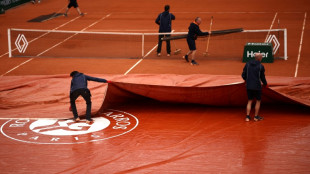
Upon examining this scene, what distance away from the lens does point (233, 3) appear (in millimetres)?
31641

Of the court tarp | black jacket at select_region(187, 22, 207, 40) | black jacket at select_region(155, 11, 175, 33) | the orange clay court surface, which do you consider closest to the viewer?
the orange clay court surface

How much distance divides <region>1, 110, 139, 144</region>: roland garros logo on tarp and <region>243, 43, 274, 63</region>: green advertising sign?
7316 millimetres

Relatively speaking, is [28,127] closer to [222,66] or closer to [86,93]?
[86,93]

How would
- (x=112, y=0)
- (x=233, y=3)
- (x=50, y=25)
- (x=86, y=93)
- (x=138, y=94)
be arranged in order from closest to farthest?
(x=86, y=93) < (x=138, y=94) < (x=50, y=25) < (x=233, y=3) < (x=112, y=0)

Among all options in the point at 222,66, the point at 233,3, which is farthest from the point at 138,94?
the point at 233,3

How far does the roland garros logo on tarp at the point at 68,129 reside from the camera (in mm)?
10953

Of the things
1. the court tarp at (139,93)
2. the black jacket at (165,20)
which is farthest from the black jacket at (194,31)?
the court tarp at (139,93)

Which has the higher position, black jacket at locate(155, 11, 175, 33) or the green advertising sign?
black jacket at locate(155, 11, 175, 33)

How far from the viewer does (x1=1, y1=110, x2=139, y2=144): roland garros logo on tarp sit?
35.9 feet

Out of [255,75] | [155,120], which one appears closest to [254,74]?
[255,75]

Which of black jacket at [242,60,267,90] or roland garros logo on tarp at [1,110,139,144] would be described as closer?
roland garros logo on tarp at [1,110,139,144]

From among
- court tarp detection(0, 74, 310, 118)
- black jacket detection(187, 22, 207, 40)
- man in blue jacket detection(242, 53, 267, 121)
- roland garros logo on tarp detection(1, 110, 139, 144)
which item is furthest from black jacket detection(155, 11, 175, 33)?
man in blue jacket detection(242, 53, 267, 121)

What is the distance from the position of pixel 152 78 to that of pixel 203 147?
521 cm

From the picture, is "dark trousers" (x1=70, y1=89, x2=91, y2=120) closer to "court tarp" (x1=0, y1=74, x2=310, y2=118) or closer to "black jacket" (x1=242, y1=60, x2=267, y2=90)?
"court tarp" (x1=0, y1=74, x2=310, y2=118)
